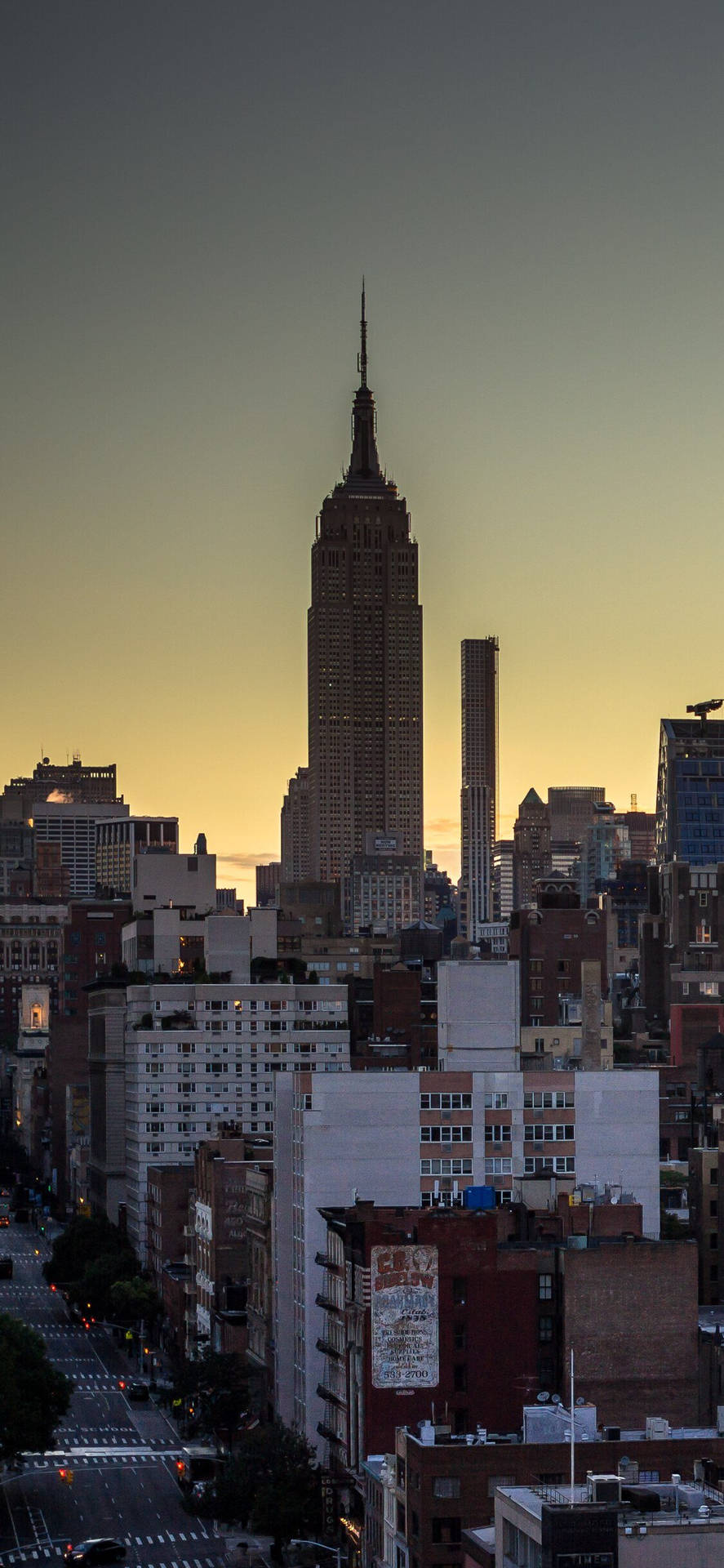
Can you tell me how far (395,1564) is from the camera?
10981 cm

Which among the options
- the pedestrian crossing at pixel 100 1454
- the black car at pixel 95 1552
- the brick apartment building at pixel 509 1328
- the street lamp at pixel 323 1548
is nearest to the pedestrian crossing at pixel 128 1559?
the black car at pixel 95 1552

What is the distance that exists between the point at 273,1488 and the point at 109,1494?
62.0 ft

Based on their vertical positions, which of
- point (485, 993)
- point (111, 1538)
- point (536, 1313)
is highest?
point (485, 993)

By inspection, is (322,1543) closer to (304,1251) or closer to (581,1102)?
(304,1251)

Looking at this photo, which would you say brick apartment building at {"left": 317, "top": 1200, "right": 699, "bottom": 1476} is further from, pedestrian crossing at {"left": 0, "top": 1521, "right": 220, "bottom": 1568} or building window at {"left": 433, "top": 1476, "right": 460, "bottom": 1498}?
building window at {"left": 433, "top": 1476, "right": 460, "bottom": 1498}

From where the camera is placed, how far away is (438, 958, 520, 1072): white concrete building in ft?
612

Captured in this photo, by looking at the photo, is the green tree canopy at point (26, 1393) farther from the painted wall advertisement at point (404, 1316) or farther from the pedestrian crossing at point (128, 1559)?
the painted wall advertisement at point (404, 1316)

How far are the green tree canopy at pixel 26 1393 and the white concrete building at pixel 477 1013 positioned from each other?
42498 millimetres

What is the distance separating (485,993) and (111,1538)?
218 feet

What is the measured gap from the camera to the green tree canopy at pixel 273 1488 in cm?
12512

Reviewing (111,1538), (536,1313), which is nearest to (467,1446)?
(536,1313)

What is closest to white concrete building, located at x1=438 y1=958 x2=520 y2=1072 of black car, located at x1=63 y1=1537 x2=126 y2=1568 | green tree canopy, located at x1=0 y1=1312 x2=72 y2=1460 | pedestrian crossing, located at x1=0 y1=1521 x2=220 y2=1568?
green tree canopy, located at x1=0 y1=1312 x2=72 y2=1460

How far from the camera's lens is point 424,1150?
484ft

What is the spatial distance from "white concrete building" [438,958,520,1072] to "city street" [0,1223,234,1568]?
31.4 meters
